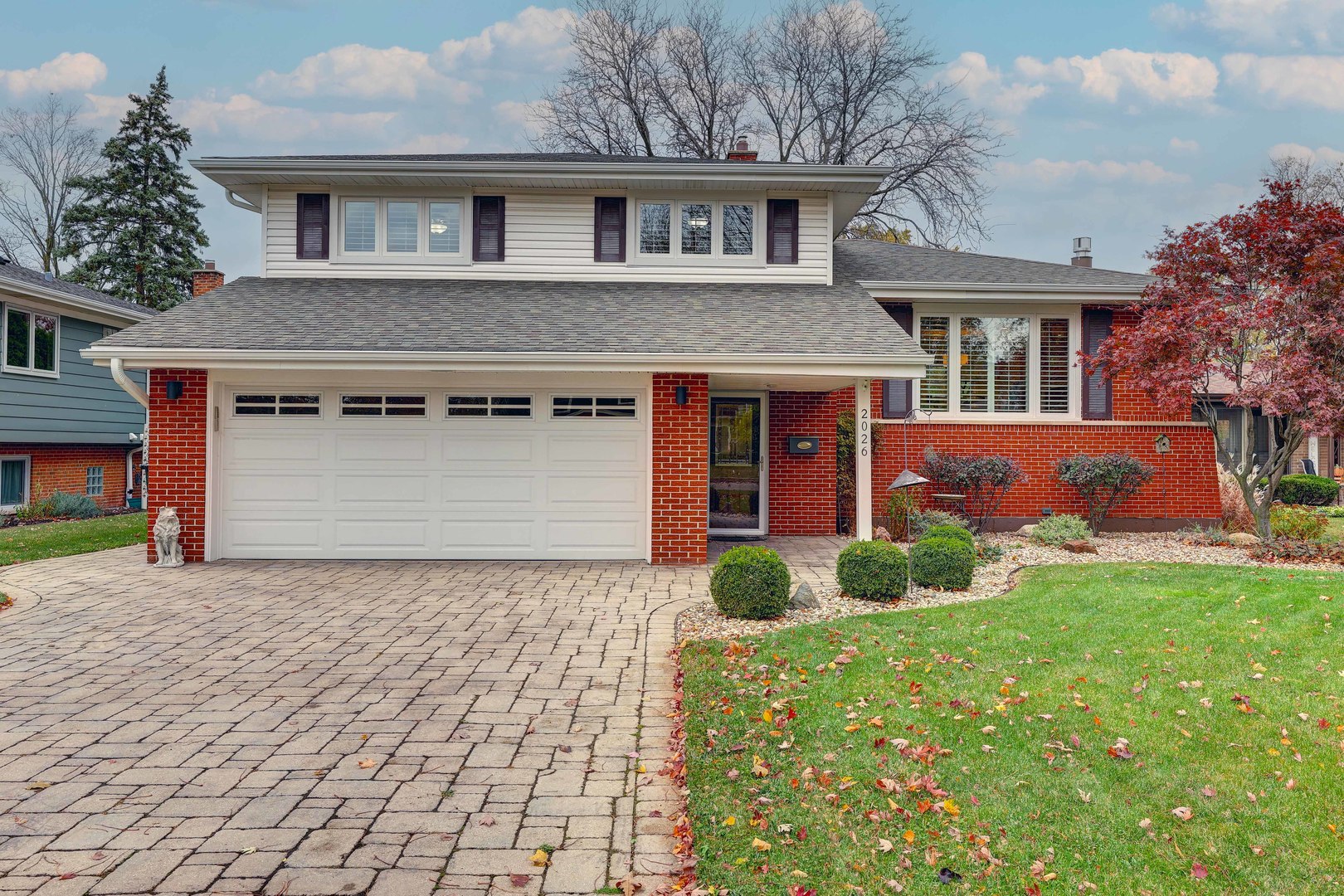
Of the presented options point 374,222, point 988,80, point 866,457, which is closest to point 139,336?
point 374,222

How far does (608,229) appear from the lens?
11.9m

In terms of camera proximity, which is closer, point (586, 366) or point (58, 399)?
point (586, 366)

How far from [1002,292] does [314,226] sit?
421 inches

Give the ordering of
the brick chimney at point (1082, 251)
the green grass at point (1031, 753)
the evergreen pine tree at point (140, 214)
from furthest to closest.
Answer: the evergreen pine tree at point (140, 214)
the brick chimney at point (1082, 251)
the green grass at point (1031, 753)

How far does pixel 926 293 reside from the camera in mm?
12141

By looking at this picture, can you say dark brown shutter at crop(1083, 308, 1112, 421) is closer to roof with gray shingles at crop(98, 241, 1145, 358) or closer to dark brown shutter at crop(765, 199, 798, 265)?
roof with gray shingles at crop(98, 241, 1145, 358)

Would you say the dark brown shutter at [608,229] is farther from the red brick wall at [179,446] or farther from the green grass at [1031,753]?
the green grass at [1031,753]

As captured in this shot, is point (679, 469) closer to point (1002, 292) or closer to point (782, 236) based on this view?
point (782, 236)

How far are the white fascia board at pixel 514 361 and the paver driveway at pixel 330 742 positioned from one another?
2.79 metres

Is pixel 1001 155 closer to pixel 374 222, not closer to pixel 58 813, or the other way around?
pixel 374 222

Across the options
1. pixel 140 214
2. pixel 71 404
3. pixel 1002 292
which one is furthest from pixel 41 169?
pixel 1002 292

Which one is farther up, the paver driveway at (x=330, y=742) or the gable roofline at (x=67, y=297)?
the gable roofline at (x=67, y=297)

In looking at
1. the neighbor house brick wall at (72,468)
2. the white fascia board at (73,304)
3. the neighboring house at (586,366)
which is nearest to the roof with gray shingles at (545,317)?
the neighboring house at (586,366)

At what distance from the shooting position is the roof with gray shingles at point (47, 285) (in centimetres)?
1392
